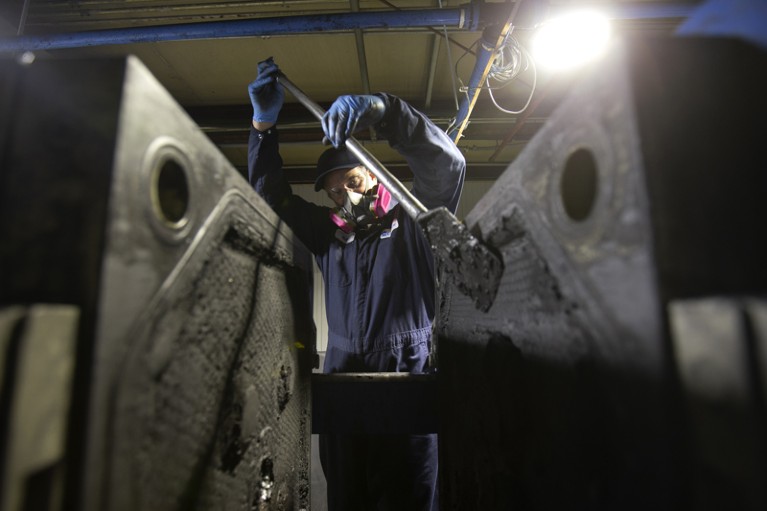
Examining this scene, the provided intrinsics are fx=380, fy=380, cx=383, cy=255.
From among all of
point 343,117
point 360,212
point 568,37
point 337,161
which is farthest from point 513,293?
point 568,37

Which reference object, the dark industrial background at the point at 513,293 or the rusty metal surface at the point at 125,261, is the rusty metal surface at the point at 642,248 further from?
the rusty metal surface at the point at 125,261

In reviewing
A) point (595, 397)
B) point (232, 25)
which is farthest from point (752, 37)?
point (232, 25)

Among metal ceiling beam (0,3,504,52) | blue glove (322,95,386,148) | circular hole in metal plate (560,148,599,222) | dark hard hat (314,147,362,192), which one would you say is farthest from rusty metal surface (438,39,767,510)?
metal ceiling beam (0,3,504,52)

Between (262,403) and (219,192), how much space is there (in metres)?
0.45

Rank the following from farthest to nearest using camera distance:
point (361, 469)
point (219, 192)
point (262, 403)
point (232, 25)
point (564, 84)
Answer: point (564, 84) < point (232, 25) < point (361, 469) < point (262, 403) < point (219, 192)

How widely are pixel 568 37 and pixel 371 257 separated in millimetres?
1480

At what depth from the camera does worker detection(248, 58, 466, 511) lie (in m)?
1.58

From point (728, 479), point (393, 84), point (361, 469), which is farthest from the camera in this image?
point (393, 84)

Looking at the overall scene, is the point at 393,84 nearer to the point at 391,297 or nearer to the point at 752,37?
the point at 391,297

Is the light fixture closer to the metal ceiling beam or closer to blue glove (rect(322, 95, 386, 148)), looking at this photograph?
the metal ceiling beam

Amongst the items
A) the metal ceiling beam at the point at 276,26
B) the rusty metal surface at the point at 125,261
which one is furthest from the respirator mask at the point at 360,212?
the rusty metal surface at the point at 125,261

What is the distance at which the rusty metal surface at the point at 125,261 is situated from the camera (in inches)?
14.4

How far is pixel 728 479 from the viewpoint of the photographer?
323 millimetres

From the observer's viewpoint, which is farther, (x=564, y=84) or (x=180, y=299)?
(x=564, y=84)
